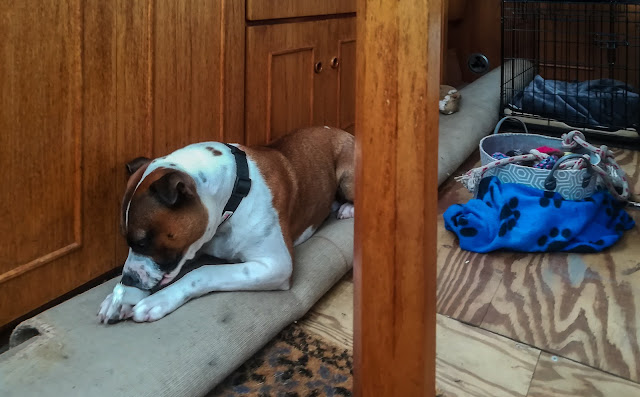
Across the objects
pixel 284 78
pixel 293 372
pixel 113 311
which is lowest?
pixel 293 372

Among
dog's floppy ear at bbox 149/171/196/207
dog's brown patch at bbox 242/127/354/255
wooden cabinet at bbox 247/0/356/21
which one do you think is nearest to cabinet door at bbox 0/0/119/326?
dog's floppy ear at bbox 149/171/196/207

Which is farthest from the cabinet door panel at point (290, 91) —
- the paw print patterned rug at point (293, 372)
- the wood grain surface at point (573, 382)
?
the wood grain surface at point (573, 382)

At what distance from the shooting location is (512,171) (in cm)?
202

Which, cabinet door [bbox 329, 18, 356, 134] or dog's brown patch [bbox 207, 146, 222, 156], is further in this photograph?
cabinet door [bbox 329, 18, 356, 134]

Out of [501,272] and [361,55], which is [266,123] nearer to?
[501,272]

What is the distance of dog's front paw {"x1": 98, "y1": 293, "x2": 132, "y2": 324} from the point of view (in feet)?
4.21

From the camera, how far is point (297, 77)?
6.78 feet

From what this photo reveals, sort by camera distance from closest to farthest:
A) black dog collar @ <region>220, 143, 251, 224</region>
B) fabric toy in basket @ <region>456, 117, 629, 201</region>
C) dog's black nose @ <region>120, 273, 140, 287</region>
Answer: dog's black nose @ <region>120, 273, 140, 287</region>
black dog collar @ <region>220, 143, 251, 224</region>
fabric toy in basket @ <region>456, 117, 629, 201</region>

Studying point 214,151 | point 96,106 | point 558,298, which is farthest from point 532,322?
point 96,106

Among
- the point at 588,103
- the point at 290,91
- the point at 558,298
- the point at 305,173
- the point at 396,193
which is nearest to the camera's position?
the point at 396,193

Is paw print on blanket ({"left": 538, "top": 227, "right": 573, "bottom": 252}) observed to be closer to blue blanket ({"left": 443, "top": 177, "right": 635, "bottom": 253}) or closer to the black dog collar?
blue blanket ({"left": 443, "top": 177, "right": 635, "bottom": 253})

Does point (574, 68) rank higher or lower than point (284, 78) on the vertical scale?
higher

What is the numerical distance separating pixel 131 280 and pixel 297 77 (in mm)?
1011

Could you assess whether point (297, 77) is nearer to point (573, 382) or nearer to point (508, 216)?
point (508, 216)
